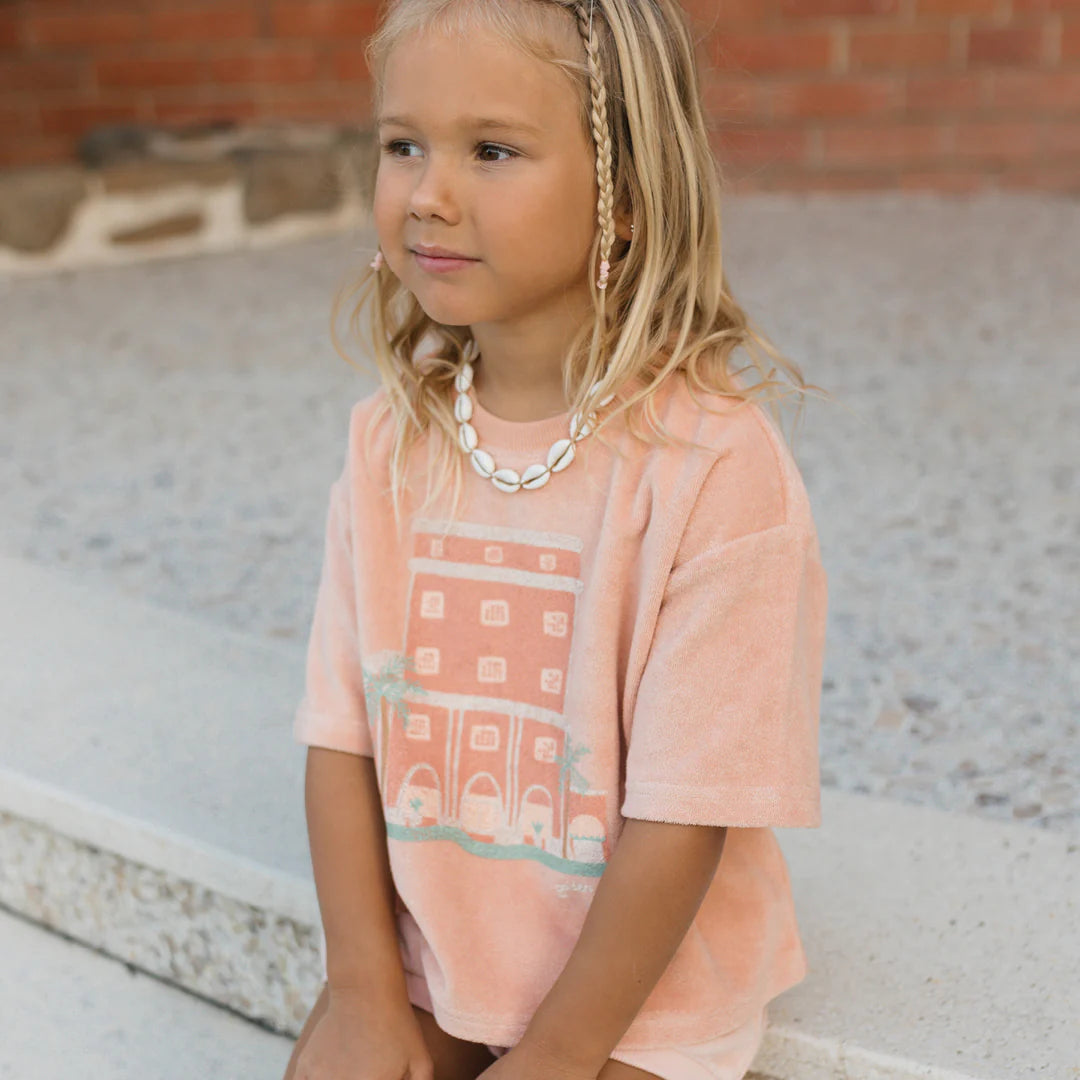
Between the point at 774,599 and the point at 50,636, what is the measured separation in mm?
1098

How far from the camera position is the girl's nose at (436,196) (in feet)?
3.22

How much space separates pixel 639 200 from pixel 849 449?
1.56m

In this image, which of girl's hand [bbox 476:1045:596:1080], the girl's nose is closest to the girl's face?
the girl's nose

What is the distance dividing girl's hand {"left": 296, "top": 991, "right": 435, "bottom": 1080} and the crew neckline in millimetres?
448

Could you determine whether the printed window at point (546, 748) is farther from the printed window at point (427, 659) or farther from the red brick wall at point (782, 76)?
the red brick wall at point (782, 76)

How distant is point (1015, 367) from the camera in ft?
9.29

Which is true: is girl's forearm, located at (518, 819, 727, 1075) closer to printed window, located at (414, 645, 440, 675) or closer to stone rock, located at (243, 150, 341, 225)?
printed window, located at (414, 645, 440, 675)

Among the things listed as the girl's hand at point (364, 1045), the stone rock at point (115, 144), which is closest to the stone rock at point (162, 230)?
the stone rock at point (115, 144)

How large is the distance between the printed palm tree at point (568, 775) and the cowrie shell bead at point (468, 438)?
235 millimetres

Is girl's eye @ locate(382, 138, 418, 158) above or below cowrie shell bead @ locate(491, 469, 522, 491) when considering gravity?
above

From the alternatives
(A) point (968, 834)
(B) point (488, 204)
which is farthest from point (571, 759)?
(A) point (968, 834)

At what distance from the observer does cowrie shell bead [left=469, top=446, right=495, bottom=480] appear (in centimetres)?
109

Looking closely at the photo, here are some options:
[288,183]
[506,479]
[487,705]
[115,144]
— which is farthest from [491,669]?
[115,144]

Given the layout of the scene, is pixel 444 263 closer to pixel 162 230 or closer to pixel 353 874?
pixel 353 874
